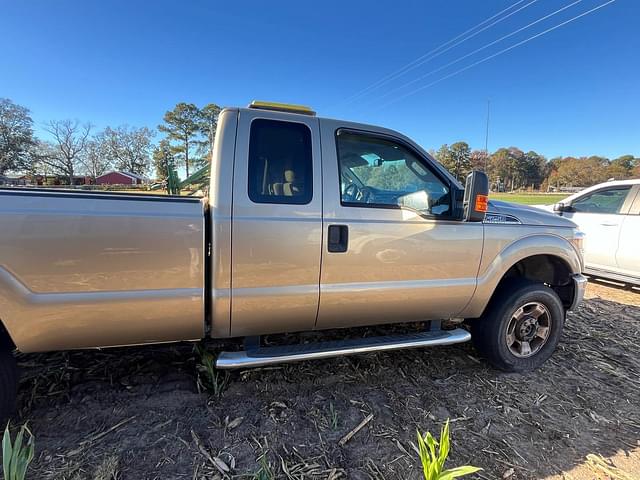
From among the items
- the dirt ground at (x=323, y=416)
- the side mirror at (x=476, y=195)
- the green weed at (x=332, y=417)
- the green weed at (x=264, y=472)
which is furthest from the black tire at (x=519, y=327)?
the green weed at (x=264, y=472)

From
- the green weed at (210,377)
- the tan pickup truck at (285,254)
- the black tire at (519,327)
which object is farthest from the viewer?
the black tire at (519,327)

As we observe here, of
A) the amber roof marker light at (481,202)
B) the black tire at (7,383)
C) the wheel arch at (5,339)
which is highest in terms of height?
the amber roof marker light at (481,202)

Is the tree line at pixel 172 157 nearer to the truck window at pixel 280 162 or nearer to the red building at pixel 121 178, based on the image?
the red building at pixel 121 178

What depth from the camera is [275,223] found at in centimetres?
230

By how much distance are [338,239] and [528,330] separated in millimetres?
2069

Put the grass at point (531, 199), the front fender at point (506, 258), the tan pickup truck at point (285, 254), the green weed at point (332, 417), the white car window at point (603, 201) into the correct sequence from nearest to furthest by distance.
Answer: the tan pickup truck at point (285, 254), the green weed at point (332, 417), the front fender at point (506, 258), the white car window at point (603, 201), the grass at point (531, 199)

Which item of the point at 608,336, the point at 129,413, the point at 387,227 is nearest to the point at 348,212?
the point at 387,227

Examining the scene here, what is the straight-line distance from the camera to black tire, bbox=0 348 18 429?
2053 mm

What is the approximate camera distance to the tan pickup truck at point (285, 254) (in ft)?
6.54

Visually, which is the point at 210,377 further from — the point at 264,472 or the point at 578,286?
the point at 578,286

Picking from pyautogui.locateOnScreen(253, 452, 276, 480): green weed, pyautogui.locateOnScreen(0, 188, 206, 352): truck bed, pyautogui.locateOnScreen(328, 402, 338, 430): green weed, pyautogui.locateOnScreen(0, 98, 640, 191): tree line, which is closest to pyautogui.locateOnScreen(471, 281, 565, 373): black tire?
pyautogui.locateOnScreen(328, 402, 338, 430): green weed

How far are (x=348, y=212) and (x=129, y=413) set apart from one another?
6.81ft

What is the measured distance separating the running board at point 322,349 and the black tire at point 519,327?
36 centimetres

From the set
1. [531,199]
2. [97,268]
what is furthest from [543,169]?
[97,268]
